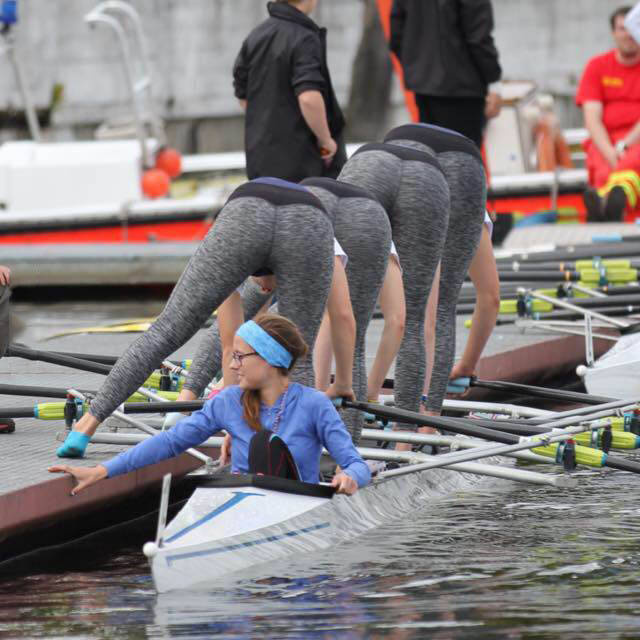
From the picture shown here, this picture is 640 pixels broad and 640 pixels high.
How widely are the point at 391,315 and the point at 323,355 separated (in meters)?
0.32

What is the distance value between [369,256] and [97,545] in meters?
1.49

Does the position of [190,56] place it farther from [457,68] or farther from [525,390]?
[525,390]

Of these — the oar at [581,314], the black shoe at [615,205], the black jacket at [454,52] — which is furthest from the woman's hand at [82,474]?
the black shoe at [615,205]

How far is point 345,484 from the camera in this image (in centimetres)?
554

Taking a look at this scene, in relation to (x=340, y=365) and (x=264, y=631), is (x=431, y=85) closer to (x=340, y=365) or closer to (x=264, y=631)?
(x=340, y=365)

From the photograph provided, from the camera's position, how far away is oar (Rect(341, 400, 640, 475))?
611 centimetres

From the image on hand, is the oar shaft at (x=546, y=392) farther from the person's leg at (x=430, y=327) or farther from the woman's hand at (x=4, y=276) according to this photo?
the woman's hand at (x=4, y=276)

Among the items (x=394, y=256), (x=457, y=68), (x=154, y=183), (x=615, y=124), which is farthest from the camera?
(x=154, y=183)

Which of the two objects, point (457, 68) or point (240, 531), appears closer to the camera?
point (240, 531)

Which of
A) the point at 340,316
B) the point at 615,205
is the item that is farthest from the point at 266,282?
the point at 615,205

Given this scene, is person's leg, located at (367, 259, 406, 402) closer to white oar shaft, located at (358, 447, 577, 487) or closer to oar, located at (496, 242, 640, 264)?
white oar shaft, located at (358, 447, 577, 487)

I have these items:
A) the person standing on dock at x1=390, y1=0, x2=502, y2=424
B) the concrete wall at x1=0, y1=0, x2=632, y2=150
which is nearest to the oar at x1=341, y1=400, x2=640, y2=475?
the person standing on dock at x1=390, y1=0, x2=502, y2=424

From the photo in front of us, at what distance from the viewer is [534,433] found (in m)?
6.62

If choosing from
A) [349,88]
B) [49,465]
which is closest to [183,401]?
[49,465]
